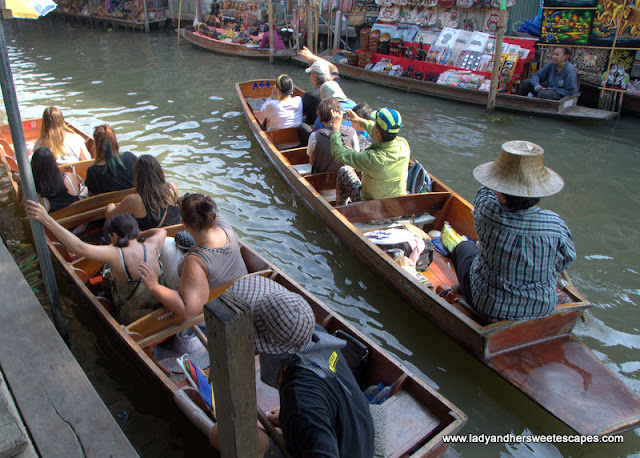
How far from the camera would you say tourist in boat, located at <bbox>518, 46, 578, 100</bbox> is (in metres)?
8.76

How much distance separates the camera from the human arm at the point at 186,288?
2.84m

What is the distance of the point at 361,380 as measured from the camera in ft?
9.78

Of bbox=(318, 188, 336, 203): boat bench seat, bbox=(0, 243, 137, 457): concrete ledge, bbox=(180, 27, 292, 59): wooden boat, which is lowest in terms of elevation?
bbox=(0, 243, 137, 457): concrete ledge

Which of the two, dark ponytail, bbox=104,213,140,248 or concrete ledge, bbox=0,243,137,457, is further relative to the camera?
dark ponytail, bbox=104,213,140,248

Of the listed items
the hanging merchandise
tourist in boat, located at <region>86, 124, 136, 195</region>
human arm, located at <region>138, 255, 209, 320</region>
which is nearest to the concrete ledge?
human arm, located at <region>138, 255, 209, 320</region>

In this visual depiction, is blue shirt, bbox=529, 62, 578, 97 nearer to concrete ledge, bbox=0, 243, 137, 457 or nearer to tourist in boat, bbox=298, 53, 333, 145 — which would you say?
tourist in boat, bbox=298, 53, 333, 145

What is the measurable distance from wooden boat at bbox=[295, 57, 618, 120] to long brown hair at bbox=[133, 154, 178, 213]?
7.58 metres

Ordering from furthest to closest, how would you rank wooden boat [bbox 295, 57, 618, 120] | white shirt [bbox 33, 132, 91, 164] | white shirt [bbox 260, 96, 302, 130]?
wooden boat [bbox 295, 57, 618, 120] → white shirt [bbox 260, 96, 302, 130] → white shirt [bbox 33, 132, 91, 164]

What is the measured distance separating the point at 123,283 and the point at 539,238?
9.08 feet

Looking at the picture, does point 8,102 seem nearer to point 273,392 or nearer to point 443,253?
point 273,392

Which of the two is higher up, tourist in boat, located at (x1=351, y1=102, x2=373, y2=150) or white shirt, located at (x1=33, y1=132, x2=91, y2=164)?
tourist in boat, located at (x1=351, y1=102, x2=373, y2=150)

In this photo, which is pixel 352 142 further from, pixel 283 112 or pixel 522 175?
pixel 522 175

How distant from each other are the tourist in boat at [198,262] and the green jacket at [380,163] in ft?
5.97

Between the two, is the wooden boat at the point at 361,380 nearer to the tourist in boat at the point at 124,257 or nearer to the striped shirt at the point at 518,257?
the tourist in boat at the point at 124,257
